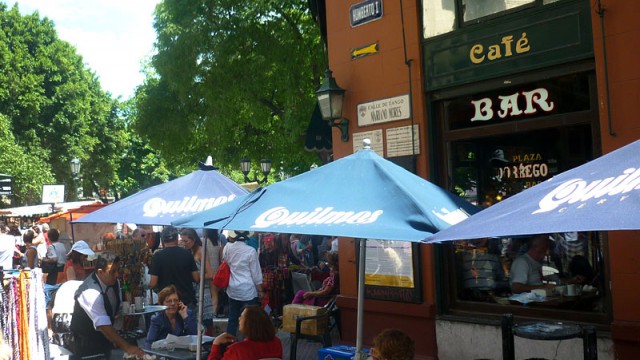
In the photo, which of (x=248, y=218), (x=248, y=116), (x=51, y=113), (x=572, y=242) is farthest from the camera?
(x=51, y=113)

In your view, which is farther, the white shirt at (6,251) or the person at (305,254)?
the person at (305,254)

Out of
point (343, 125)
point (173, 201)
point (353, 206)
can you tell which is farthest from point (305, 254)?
point (353, 206)

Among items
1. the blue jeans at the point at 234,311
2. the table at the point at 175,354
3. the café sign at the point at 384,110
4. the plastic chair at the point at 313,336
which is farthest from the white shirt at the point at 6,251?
the café sign at the point at 384,110

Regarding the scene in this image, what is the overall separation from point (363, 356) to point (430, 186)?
1469 mm

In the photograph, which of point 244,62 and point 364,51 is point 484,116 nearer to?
point 364,51

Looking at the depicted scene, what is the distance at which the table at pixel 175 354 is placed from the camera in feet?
19.7

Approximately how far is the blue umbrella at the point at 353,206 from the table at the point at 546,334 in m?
1.13

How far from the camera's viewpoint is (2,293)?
224 inches

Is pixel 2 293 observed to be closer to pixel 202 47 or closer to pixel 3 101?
pixel 202 47

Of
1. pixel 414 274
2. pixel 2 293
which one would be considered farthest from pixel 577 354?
pixel 2 293

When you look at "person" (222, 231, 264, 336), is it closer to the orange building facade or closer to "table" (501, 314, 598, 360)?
the orange building facade

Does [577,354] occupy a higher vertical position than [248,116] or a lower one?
lower

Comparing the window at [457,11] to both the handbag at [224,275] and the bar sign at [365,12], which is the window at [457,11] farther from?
the handbag at [224,275]

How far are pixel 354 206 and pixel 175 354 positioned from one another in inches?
117
